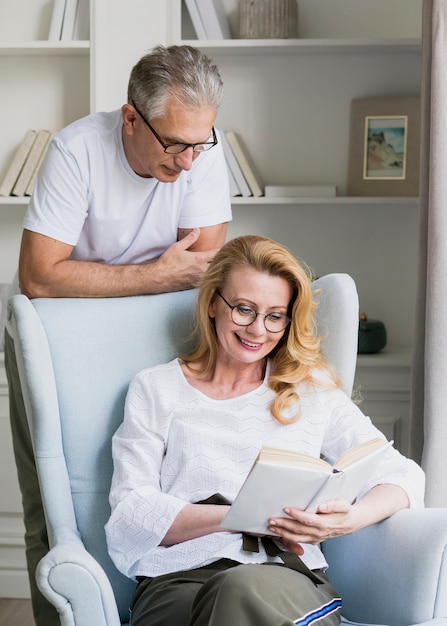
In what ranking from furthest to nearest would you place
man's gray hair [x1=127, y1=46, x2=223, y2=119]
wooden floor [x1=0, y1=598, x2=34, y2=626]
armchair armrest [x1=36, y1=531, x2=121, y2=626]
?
wooden floor [x1=0, y1=598, x2=34, y2=626] → man's gray hair [x1=127, y1=46, x2=223, y2=119] → armchair armrest [x1=36, y1=531, x2=121, y2=626]

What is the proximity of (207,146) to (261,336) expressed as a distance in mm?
559

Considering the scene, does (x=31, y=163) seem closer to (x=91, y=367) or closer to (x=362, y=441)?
(x=91, y=367)

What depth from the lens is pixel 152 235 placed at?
213cm

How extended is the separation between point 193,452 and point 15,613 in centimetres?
147

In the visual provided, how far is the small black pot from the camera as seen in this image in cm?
304

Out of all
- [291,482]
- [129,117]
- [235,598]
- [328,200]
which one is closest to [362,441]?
[291,482]

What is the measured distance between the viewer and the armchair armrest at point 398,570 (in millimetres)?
1638

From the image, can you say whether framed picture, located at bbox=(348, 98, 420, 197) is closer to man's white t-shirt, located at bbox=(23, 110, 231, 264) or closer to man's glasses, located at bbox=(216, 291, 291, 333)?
man's white t-shirt, located at bbox=(23, 110, 231, 264)

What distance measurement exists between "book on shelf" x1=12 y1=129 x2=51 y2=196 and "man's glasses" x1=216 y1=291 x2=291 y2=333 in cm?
152

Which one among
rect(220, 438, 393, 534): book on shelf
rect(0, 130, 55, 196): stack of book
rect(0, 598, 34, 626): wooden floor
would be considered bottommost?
rect(0, 598, 34, 626): wooden floor

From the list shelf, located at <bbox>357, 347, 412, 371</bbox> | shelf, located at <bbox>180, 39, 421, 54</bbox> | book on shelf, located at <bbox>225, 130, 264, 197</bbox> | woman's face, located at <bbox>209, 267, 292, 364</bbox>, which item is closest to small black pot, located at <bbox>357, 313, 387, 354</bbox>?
shelf, located at <bbox>357, 347, 412, 371</bbox>

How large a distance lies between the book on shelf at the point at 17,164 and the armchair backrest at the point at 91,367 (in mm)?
1239

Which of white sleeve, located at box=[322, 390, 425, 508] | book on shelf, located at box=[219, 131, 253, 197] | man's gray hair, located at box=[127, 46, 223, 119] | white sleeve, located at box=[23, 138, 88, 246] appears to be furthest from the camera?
book on shelf, located at box=[219, 131, 253, 197]

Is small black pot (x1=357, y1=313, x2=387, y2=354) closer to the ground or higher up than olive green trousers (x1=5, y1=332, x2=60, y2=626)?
higher up
